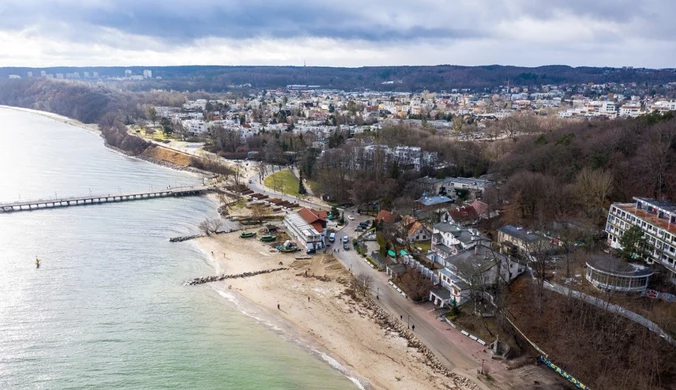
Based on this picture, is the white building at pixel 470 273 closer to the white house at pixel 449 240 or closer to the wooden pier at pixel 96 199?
the white house at pixel 449 240

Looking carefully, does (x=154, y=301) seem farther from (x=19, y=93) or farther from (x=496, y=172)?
(x=19, y=93)

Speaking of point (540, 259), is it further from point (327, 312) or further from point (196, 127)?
point (196, 127)

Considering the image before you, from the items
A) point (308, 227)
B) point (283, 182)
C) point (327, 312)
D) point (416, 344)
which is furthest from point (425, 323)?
point (283, 182)

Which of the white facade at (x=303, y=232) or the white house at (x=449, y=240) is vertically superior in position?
the white house at (x=449, y=240)

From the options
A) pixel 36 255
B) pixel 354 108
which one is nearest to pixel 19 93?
pixel 354 108

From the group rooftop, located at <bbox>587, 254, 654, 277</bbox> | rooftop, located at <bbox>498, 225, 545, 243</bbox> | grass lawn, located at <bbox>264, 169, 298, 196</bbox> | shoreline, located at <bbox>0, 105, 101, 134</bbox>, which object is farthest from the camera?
shoreline, located at <bbox>0, 105, 101, 134</bbox>

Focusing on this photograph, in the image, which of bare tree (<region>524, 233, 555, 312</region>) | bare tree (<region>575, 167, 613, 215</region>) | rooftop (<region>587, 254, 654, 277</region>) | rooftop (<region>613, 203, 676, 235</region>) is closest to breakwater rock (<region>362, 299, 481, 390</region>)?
bare tree (<region>524, 233, 555, 312</region>)

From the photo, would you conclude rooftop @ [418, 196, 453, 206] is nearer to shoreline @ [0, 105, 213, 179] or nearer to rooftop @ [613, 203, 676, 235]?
rooftop @ [613, 203, 676, 235]

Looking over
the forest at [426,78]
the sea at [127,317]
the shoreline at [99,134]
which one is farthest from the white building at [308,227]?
the forest at [426,78]
